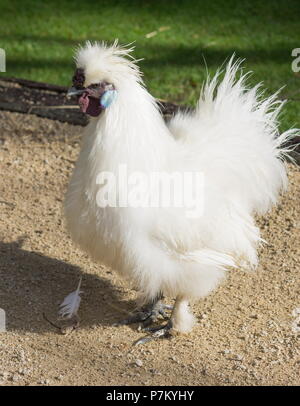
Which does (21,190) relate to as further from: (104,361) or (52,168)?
(104,361)

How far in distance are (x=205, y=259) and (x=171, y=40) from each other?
Result: 178 inches

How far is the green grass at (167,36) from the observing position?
320 inches

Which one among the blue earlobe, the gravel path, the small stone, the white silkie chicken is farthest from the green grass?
the small stone

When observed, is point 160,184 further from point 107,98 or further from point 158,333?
point 158,333

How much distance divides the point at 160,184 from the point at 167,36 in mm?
4555

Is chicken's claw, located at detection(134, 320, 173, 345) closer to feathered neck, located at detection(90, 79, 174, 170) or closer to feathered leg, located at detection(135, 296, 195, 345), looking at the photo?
feathered leg, located at detection(135, 296, 195, 345)

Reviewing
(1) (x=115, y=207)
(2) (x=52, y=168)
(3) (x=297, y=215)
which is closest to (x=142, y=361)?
(1) (x=115, y=207)

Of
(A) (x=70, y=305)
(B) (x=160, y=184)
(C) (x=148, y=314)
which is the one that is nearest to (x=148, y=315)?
(C) (x=148, y=314)

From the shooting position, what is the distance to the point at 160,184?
14.9 feet

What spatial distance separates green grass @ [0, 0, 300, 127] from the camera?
26.7 feet

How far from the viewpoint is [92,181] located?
15.0ft

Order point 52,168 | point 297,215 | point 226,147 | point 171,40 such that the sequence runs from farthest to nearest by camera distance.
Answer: point 171,40 < point 52,168 < point 297,215 < point 226,147

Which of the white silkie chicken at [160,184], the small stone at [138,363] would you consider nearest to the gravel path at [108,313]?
the small stone at [138,363]

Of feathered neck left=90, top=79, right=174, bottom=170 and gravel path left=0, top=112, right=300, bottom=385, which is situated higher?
feathered neck left=90, top=79, right=174, bottom=170
